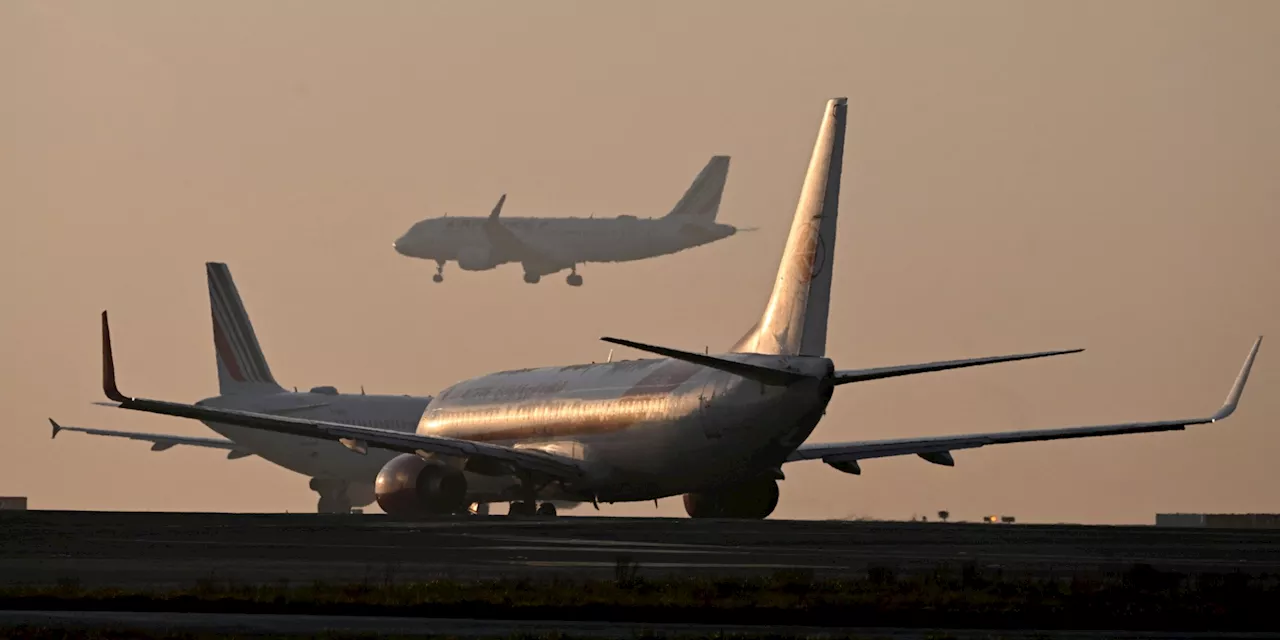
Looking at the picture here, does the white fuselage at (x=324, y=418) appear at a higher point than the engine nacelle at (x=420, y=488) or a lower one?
higher

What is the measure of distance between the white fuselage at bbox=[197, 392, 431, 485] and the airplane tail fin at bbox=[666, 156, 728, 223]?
224 feet

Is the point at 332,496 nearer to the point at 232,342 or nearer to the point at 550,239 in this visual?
the point at 232,342

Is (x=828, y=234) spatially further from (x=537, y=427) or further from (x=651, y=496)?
(x=537, y=427)

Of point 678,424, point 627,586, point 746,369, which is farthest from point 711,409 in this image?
point 627,586

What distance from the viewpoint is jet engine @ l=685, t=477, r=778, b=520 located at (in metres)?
60.2

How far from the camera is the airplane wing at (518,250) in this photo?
155 metres

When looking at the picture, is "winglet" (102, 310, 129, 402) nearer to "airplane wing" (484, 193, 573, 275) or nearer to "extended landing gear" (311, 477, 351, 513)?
"extended landing gear" (311, 477, 351, 513)

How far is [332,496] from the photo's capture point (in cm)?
9688

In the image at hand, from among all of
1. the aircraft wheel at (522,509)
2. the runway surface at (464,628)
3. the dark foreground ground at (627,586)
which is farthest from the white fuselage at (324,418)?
the runway surface at (464,628)

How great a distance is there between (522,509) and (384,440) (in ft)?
27.2

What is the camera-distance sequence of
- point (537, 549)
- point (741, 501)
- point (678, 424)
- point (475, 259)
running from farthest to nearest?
point (475, 259)
point (741, 501)
point (678, 424)
point (537, 549)

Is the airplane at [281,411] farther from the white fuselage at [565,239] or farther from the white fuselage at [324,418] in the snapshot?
the white fuselage at [565,239]

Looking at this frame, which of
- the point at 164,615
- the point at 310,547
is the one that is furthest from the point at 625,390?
the point at 164,615

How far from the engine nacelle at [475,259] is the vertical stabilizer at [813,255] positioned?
103338 mm
